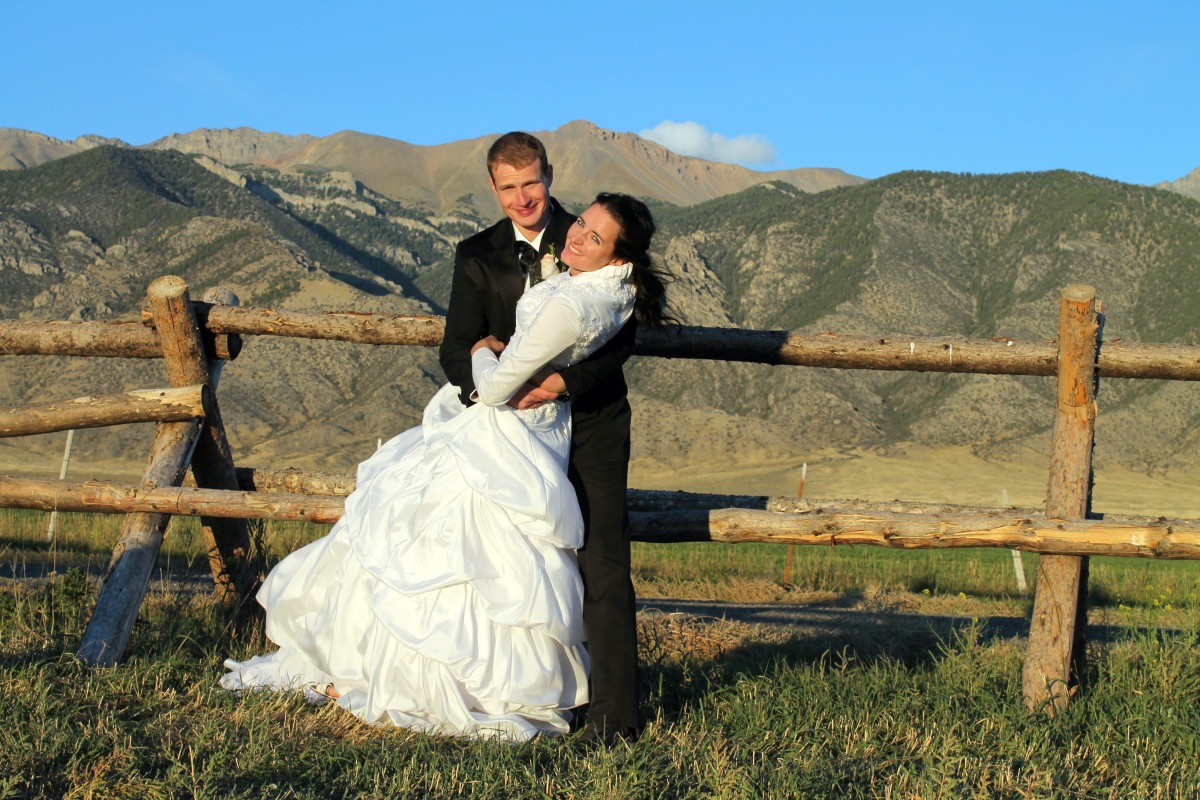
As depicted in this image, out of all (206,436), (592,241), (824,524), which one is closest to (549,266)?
(592,241)

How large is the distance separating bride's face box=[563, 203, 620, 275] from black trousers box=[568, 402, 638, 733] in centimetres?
Answer: 53

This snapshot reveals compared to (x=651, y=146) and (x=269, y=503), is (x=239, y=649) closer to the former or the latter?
(x=269, y=503)

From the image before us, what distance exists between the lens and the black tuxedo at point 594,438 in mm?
3217

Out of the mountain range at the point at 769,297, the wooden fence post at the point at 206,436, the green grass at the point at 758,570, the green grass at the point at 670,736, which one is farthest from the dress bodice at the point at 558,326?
the mountain range at the point at 769,297

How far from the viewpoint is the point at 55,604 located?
4.08 metres

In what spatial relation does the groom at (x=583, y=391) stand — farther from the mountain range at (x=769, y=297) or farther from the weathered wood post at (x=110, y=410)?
the mountain range at (x=769, y=297)

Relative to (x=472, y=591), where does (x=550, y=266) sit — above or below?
above

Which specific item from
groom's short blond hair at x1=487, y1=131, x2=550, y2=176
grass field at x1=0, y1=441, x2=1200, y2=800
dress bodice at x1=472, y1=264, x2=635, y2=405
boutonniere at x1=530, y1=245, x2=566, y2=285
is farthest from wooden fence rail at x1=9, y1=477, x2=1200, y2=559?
groom's short blond hair at x1=487, y1=131, x2=550, y2=176

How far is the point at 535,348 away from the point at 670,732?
139 cm

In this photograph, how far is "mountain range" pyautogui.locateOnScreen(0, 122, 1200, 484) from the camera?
2791cm

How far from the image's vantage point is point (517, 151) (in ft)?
10.8

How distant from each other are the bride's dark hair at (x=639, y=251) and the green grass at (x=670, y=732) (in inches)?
54.9

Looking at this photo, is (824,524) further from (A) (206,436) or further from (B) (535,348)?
(A) (206,436)

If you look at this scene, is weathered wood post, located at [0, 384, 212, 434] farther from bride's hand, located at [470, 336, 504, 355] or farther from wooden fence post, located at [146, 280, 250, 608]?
bride's hand, located at [470, 336, 504, 355]
